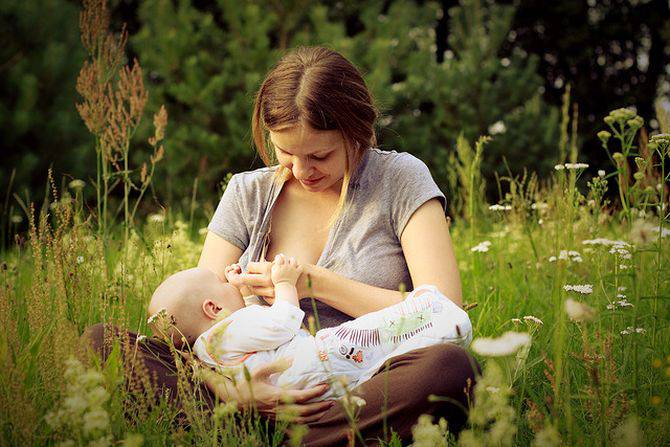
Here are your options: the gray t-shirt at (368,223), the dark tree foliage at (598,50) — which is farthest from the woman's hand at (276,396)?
the dark tree foliage at (598,50)

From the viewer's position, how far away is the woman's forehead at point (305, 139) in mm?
2438

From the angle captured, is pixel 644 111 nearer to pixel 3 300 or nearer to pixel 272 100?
pixel 272 100

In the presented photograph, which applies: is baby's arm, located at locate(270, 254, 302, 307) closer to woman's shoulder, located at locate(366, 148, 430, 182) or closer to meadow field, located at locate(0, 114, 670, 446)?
meadow field, located at locate(0, 114, 670, 446)

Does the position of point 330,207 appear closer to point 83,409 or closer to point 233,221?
point 233,221

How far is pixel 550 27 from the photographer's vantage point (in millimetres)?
14477

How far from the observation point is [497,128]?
7.78m

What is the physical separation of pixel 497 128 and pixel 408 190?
5.46 m

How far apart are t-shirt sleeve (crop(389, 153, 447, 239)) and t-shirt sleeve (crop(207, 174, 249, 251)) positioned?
60 centimetres

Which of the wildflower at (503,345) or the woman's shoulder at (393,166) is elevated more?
the woman's shoulder at (393,166)

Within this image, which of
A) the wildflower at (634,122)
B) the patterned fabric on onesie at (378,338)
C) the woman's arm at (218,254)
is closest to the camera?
the wildflower at (634,122)

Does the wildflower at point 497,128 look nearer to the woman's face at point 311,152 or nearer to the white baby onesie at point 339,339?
the woman's face at point 311,152

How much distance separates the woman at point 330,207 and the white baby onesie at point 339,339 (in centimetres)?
10

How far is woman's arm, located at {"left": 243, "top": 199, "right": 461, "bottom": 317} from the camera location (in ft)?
7.75

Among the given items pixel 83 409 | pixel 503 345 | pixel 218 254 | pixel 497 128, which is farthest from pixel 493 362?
pixel 497 128
